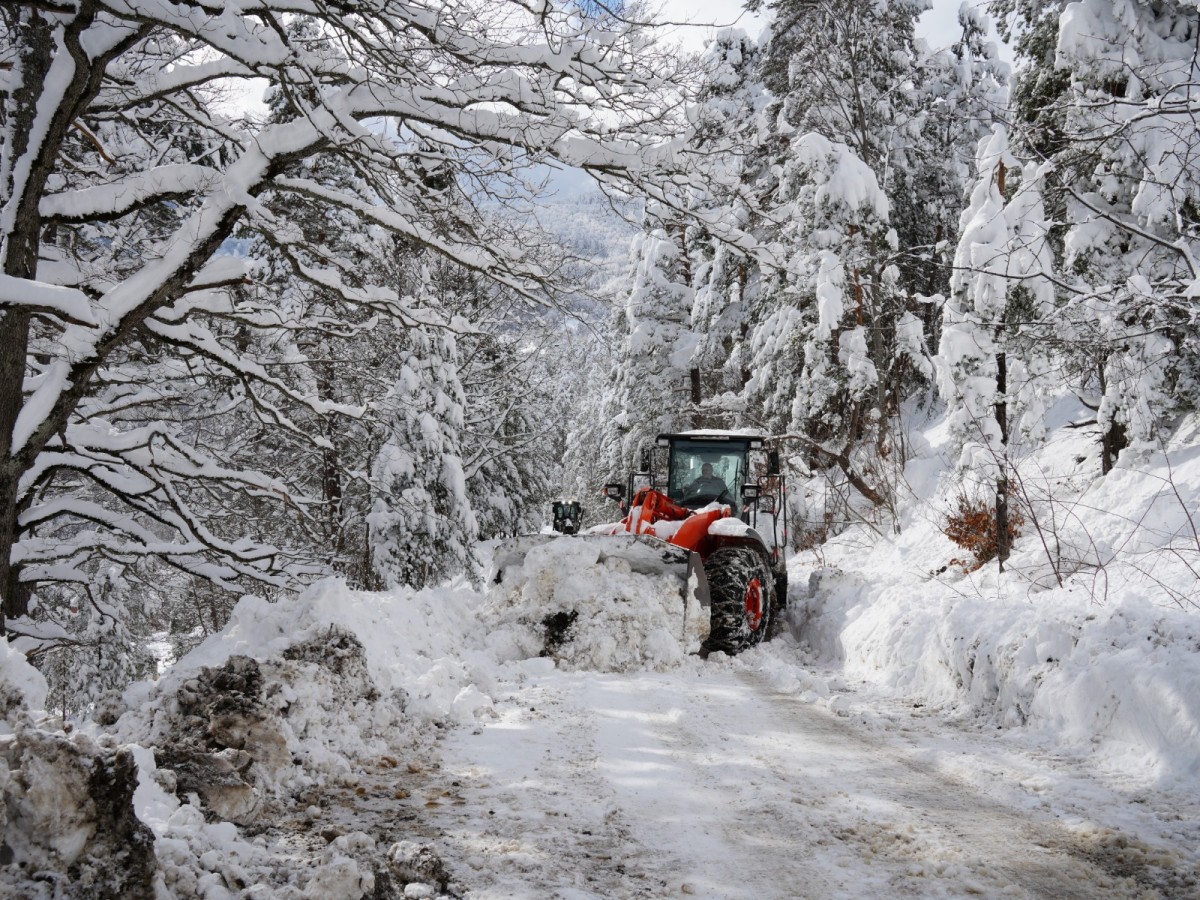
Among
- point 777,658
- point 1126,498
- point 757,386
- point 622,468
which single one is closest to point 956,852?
point 777,658

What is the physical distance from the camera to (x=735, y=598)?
27.6ft

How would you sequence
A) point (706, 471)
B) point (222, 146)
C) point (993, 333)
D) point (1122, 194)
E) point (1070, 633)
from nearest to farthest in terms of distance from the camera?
point (1070, 633)
point (222, 146)
point (993, 333)
point (1122, 194)
point (706, 471)

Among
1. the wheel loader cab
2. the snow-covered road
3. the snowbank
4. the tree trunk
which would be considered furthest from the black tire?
the tree trunk

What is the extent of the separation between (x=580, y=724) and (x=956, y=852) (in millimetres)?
2628

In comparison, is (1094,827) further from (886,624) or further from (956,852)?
(886,624)

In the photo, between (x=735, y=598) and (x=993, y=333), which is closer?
(x=735, y=598)

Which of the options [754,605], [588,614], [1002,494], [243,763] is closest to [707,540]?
[754,605]

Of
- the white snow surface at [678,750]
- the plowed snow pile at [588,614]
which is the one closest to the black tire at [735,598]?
the white snow surface at [678,750]

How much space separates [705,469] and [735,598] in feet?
10.9

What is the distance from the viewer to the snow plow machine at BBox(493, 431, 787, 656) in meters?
8.08

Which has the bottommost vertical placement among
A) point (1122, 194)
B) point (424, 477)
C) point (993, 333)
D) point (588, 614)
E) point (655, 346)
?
point (588, 614)

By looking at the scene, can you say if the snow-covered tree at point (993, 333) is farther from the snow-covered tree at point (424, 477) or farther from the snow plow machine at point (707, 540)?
the snow-covered tree at point (424, 477)

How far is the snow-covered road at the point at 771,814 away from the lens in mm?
3004

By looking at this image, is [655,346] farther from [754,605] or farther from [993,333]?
[754,605]
